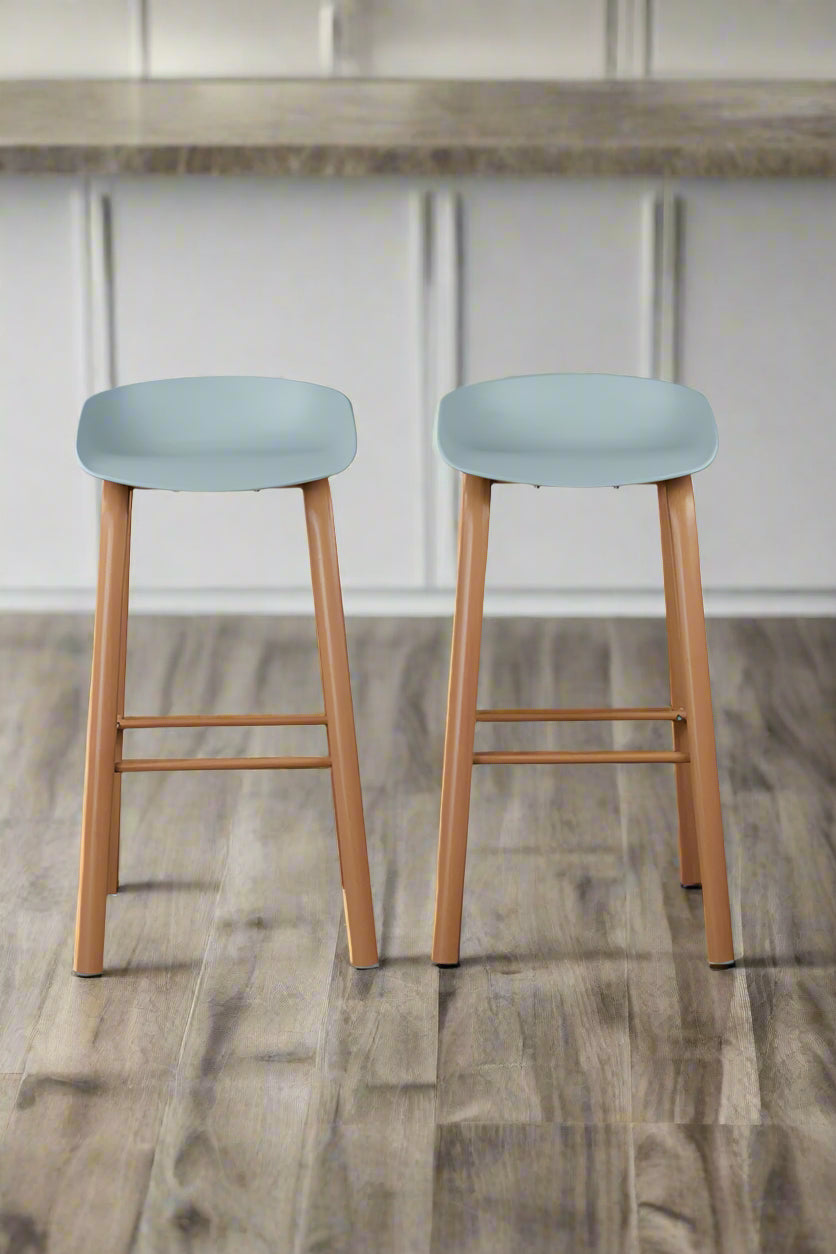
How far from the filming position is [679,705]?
203 centimetres

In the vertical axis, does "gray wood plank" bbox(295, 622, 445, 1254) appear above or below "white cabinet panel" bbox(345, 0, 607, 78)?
below

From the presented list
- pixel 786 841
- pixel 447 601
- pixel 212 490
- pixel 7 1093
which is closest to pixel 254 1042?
pixel 7 1093

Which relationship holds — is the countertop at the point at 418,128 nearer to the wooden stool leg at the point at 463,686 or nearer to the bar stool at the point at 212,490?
the bar stool at the point at 212,490

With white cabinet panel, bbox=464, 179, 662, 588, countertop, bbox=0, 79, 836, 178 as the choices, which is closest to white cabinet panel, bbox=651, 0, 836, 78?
countertop, bbox=0, 79, 836, 178

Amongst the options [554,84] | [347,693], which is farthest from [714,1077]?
[554,84]

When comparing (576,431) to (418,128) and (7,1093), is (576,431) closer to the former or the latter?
(418,128)

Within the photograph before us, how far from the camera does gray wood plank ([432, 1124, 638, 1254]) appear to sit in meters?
1.51

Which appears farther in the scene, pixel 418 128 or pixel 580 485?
pixel 418 128

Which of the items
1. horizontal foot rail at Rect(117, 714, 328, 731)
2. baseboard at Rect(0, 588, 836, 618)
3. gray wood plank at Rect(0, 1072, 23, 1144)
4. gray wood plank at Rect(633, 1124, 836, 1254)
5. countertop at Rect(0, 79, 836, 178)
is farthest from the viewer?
baseboard at Rect(0, 588, 836, 618)

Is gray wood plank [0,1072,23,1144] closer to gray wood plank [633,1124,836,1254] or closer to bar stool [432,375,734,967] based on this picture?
bar stool [432,375,734,967]

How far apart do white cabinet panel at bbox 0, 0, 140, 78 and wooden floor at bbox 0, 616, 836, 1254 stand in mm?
2038

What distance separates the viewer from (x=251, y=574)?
3.10 m

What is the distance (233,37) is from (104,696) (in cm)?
274

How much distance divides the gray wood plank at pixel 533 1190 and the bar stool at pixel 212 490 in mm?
390
